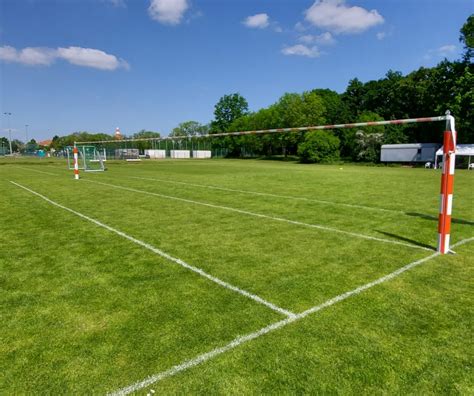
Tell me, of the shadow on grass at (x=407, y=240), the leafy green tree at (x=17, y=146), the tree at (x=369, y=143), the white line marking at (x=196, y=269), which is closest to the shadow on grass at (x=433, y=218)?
the shadow on grass at (x=407, y=240)

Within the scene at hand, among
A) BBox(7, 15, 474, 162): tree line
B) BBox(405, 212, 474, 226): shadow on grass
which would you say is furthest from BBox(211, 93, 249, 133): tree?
BBox(405, 212, 474, 226): shadow on grass

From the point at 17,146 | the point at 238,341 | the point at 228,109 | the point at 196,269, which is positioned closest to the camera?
the point at 238,341

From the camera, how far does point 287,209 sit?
10766 millimetres

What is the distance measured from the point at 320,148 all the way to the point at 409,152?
14.3 metres

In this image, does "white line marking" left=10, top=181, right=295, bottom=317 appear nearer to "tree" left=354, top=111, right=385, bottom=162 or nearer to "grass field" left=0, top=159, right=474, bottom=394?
"grass field" left=0, top=159, right=474, bottom=394

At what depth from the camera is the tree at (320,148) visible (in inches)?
2243

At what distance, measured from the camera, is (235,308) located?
13.5ft

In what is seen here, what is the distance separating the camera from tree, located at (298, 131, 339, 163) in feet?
187

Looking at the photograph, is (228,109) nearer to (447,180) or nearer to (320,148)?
(320,148)

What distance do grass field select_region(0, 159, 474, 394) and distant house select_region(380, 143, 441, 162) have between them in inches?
1641

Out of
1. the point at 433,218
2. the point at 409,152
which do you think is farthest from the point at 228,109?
the point at 433,218

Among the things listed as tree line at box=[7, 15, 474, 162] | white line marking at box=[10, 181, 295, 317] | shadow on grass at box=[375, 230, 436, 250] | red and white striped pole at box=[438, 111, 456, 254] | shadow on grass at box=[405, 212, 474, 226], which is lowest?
shadow on grass at box=[405, 212, 474, 226]

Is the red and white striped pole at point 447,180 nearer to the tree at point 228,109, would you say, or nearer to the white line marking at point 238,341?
the white line marking at point 238,341

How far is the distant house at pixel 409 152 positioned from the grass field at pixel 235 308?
41.7 meters
